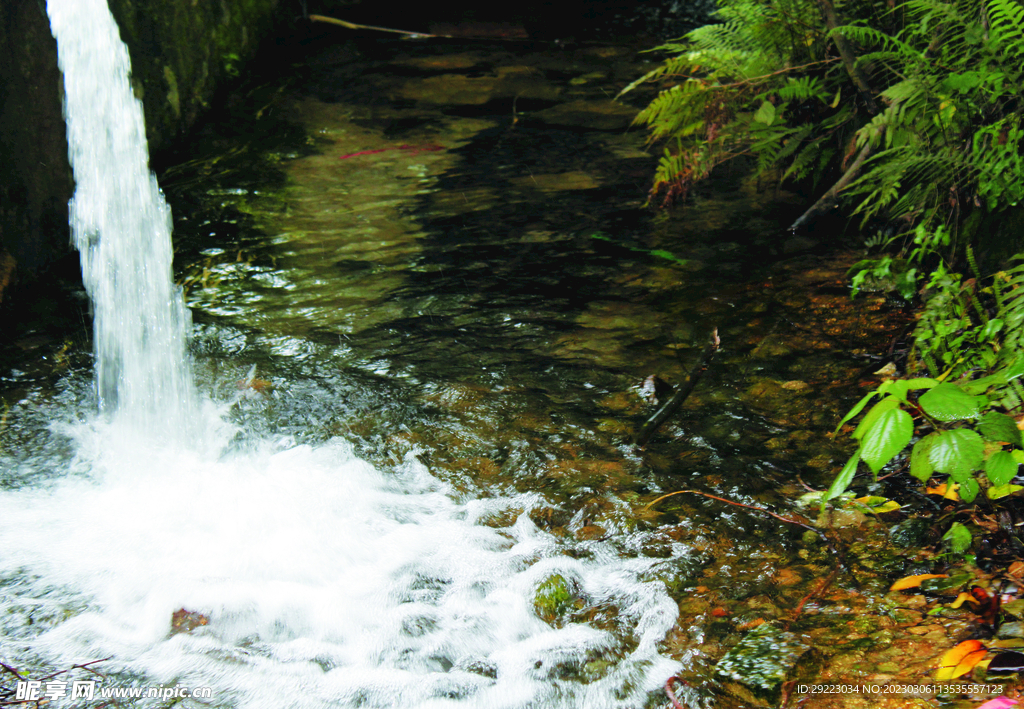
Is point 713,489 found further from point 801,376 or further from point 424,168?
point 424,168

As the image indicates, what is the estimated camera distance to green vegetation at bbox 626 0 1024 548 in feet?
6.48

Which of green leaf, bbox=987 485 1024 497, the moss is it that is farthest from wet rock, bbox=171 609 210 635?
the moss

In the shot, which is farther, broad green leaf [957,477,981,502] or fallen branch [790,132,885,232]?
fallen branch [790,132,885,232]

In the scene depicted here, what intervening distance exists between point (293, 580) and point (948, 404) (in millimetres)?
2110

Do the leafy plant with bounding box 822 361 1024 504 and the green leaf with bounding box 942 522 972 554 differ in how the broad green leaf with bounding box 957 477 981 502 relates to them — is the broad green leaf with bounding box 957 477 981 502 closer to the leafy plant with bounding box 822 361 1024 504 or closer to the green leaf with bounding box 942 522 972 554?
the leafy plant with bounding box 822 361 1024 504

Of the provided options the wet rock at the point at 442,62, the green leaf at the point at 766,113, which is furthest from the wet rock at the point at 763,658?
the wet rock at the point at 442,62

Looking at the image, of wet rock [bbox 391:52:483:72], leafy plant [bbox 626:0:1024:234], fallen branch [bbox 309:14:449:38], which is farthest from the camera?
fallen branch [bbox 309:14:449:38]

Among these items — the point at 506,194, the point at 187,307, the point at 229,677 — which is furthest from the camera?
the point at 506,194

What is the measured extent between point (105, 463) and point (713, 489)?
98.7 inches

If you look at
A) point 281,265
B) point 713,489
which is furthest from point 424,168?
point 713,489

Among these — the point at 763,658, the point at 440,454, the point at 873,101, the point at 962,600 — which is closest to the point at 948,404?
the point at 962,600

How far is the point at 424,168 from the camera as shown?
5902mm

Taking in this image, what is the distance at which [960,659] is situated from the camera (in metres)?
1.76

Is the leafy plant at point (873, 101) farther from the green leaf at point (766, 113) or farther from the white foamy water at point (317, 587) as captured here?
the white foamy water at point (317, 587)
